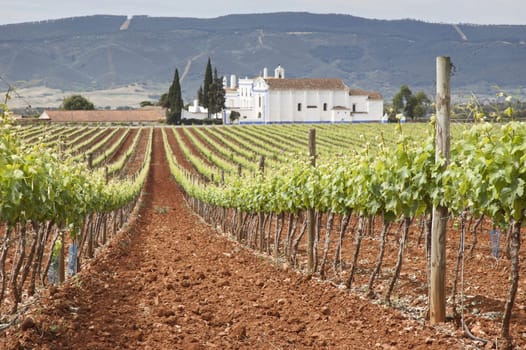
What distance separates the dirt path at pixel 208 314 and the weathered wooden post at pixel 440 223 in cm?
31

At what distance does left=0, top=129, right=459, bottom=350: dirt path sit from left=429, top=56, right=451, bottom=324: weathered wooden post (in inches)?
12.4

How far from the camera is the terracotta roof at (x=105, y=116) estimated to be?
128000 mm

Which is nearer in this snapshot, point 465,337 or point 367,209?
point 465,337

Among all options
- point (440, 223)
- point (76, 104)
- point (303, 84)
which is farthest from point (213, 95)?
point (440, 223)

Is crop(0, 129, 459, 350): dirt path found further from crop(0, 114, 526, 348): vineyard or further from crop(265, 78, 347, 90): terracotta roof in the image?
crop(265, 78, 347, 90): terracotta roof

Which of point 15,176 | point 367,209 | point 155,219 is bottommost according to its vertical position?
point 155,219

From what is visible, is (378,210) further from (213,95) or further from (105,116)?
(105,116)

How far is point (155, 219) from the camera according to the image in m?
33.3

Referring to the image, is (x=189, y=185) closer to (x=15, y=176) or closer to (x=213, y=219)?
(x=213, y=219)

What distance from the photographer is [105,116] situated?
135 meters

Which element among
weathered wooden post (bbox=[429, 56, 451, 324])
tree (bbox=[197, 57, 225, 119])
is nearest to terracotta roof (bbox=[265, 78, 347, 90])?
tree (bbox=[197, 57, 225, 119])

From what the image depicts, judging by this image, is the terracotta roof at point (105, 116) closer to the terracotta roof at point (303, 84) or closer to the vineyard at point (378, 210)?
the terracotta roof at point (303, 84)

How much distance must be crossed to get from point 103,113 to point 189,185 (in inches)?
3863

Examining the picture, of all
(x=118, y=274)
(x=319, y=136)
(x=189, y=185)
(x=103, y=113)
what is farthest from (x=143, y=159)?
(x=103, y=113)
